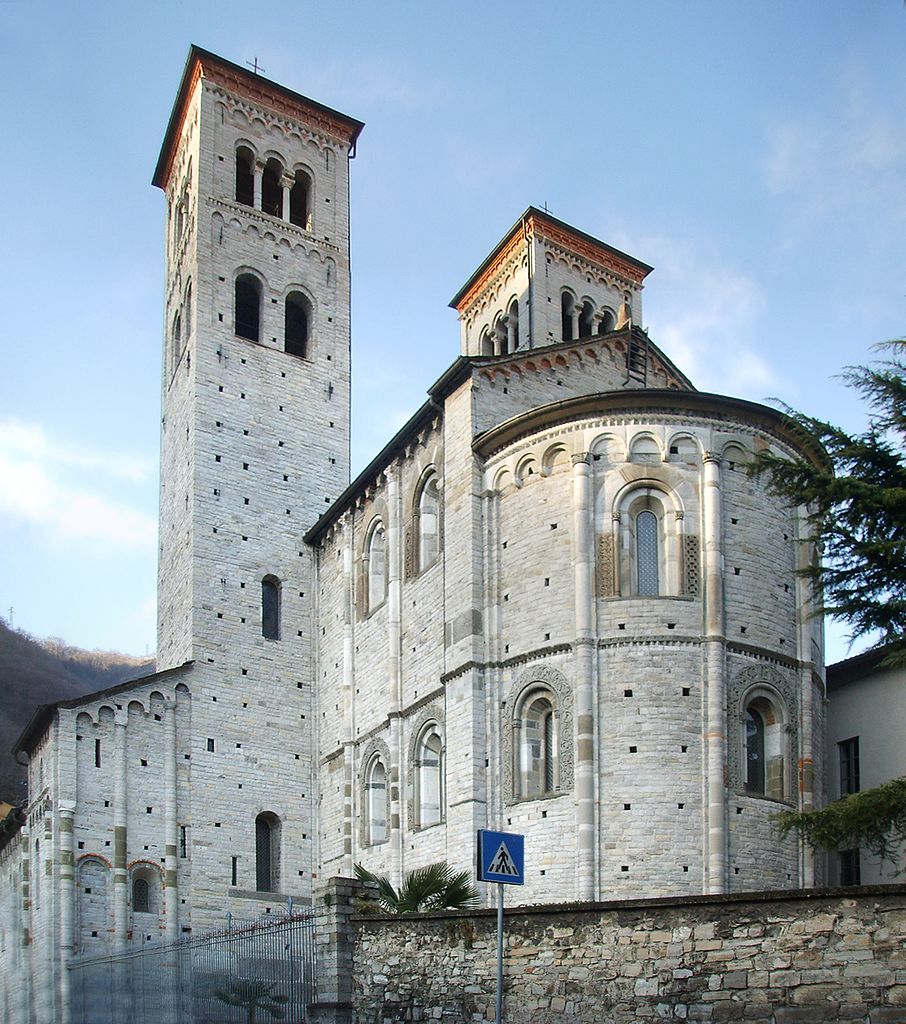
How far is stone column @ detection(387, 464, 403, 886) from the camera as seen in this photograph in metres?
27.8

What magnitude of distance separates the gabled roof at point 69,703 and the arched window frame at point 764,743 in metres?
13.8

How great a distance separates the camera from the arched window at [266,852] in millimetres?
32562

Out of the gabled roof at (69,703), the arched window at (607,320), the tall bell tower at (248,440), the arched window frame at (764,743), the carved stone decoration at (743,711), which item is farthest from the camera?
the arched window at (607,320)

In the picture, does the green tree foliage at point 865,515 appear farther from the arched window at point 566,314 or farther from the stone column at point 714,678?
the arched window at point 566,314

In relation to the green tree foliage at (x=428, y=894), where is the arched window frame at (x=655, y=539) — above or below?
above

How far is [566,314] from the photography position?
40.6 m

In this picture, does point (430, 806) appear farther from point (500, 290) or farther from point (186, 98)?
point (186, 98)

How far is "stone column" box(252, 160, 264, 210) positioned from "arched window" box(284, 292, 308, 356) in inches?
113

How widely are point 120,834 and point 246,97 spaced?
2185cm

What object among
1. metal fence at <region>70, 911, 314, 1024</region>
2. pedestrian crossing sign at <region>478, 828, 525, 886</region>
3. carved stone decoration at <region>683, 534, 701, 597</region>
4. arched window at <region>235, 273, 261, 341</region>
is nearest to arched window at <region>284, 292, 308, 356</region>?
arched window at <region>235, 273, 261, 341</region>

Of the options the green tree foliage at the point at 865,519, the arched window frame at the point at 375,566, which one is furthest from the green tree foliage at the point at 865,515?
the arched window frame at the point at 375,566

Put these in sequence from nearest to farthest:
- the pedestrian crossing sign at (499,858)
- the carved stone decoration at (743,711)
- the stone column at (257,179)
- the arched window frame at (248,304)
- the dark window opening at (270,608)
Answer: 1. the pedestrian crossing sign at (499,858)
2. the carved stone decoration at (743,711)
3. the dark window opening at (270,608)
4. the arched window frame at (248,304)
5. the stone column at (257,179)

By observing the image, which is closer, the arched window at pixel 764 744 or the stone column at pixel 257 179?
the arched window at pixel 764 744

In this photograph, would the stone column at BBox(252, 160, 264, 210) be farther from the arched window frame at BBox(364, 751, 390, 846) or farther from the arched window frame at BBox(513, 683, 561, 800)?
the arched window frame at BBox(513, 683, 561, 800)
